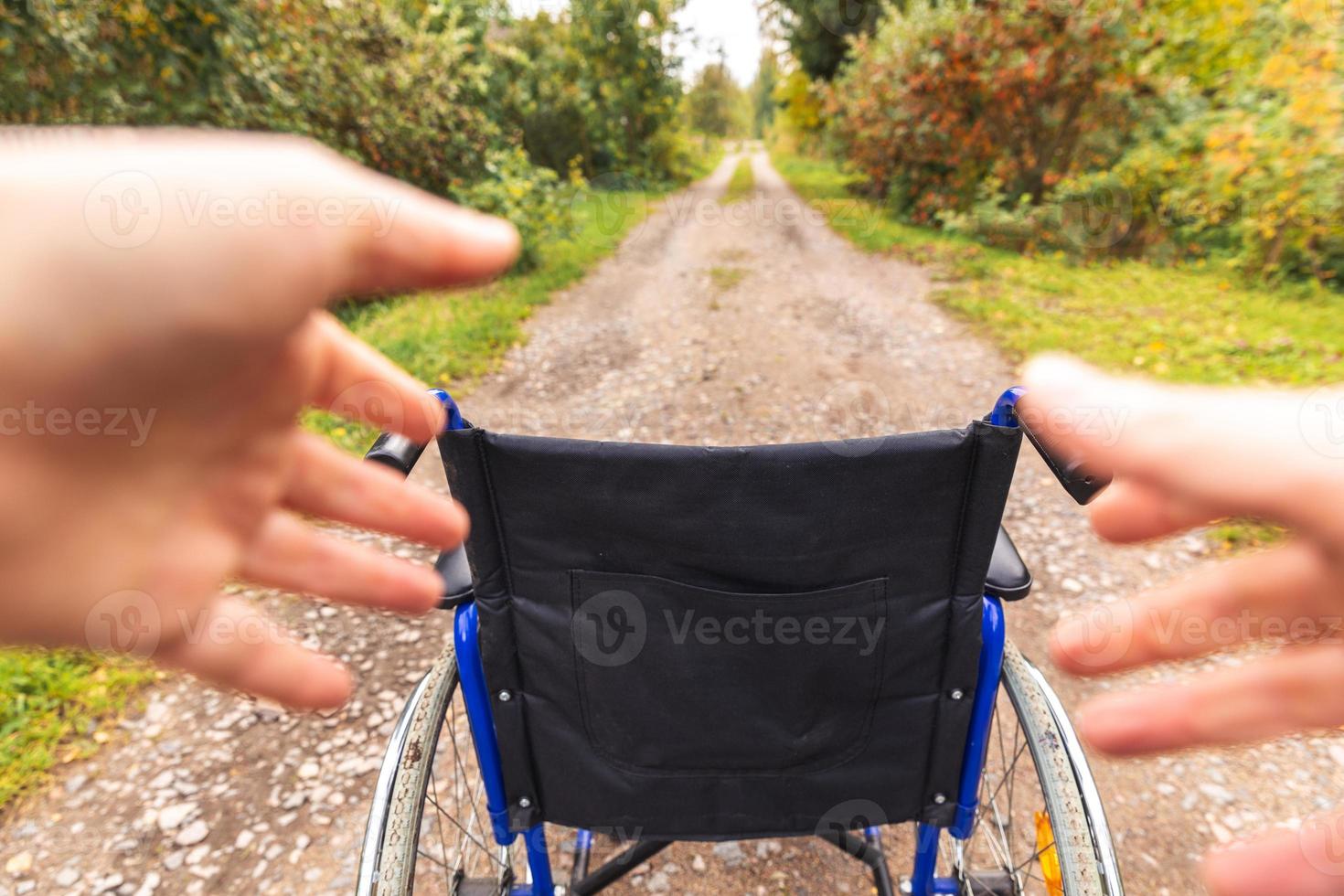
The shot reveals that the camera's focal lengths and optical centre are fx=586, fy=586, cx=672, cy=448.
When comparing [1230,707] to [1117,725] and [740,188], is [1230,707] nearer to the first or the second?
[1117,725]

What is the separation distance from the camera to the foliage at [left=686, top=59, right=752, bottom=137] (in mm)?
32906


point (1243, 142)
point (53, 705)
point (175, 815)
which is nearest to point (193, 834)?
point (175, 815)

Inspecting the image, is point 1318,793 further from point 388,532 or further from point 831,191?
point 831,191

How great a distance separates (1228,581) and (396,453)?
94cm

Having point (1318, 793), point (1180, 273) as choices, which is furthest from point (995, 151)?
point (1318, 793)

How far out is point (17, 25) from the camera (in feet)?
12.4

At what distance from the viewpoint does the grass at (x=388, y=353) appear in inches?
82.6

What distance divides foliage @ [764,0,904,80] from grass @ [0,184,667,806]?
814 centimetres

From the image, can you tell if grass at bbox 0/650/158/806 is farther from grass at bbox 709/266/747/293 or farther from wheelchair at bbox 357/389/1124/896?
grass at bbox 709/266/747/293

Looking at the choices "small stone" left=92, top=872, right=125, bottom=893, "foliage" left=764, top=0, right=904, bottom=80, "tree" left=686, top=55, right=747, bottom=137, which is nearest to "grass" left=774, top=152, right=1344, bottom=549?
"small stone" left=92, top=872, right=125, bottom=893

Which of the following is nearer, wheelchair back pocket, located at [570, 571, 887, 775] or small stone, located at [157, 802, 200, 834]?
wheelchair back pocket, located at [570, 571, 887, 775]

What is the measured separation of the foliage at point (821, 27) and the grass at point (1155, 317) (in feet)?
33.7

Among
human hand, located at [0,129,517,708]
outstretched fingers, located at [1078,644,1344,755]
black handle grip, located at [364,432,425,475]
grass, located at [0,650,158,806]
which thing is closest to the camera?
human hand, located at [0,129,517,708]

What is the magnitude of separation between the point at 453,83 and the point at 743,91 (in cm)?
6186
